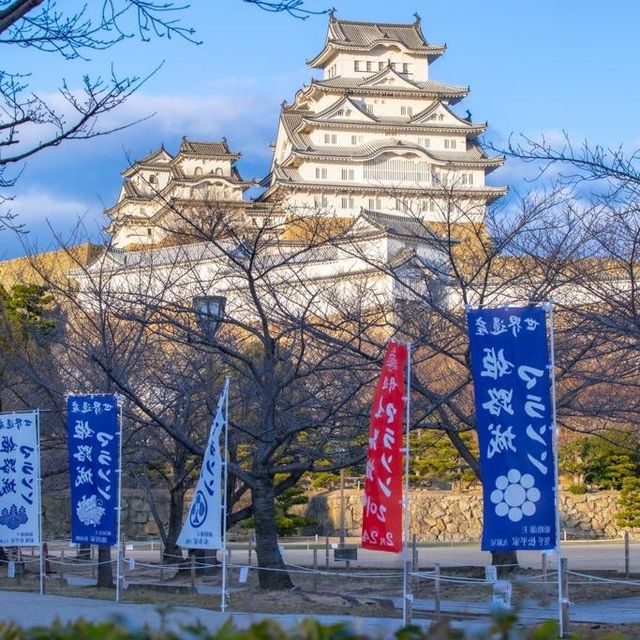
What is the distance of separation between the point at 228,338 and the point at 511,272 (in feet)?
21.8

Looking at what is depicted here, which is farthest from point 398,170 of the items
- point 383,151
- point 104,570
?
point 104,570

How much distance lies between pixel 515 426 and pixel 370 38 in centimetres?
5367

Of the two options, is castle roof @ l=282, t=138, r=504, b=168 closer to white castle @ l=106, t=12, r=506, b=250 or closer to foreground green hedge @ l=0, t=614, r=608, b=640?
white castle @ l=106, t=12, r=506, b=250

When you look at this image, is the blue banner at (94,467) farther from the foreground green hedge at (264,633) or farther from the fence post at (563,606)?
the foreground green hedge at (264,633)

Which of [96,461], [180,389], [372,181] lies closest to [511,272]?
[180,389]

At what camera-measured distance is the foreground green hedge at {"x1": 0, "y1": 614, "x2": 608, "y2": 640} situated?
316 centimetres

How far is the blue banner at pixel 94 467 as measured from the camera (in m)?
12.9

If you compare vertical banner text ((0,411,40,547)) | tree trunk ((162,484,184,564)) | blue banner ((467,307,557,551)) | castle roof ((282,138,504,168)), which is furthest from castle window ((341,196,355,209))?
blue banner ((467,307,557,551))

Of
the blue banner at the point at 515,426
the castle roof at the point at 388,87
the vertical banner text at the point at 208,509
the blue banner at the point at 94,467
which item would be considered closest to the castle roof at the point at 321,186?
the castle roof at the point at 388,87

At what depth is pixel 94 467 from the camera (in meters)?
13.1

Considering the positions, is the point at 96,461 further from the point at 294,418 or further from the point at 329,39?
the point at 329,39

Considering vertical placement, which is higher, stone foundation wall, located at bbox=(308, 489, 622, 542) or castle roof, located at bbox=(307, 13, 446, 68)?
castle roof, located at bbox=(307, 13, 446, 68)

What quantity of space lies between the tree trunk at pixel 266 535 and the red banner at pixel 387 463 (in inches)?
138

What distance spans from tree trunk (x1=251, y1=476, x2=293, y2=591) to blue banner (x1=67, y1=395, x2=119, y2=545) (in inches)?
72.3
